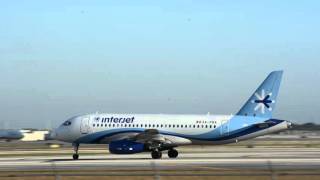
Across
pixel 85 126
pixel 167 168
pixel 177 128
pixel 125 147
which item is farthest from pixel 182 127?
pixel 167 168

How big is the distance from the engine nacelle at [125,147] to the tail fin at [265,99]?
836 cm

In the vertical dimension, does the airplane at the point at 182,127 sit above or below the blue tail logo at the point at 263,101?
below

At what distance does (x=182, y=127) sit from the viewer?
163 feet

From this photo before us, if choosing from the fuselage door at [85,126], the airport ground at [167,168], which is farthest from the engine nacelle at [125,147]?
the fuselage door at [85,126]

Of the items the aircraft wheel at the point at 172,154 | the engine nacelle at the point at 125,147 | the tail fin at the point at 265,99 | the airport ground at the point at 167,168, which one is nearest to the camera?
the airport ground at the point at 167,168

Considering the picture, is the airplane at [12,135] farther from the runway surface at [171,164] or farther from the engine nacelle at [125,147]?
the engine nacelle at [125,147]

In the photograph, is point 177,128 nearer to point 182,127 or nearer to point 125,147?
point 182,127

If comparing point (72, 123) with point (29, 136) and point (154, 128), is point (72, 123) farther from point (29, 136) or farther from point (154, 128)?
point (29, 136)

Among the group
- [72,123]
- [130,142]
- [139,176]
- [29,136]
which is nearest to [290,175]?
[139,176]

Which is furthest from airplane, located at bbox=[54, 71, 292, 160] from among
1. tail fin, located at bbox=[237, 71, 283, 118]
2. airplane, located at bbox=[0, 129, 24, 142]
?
airplane, located at bbox=[0, 129, 24, 142]

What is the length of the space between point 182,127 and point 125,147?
494cm

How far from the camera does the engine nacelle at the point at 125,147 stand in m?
47.2

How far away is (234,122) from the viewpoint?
49.8 metres

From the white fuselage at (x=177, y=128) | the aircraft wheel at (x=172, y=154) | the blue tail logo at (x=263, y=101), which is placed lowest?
the aircraft wheel at (x=172, y=154)
